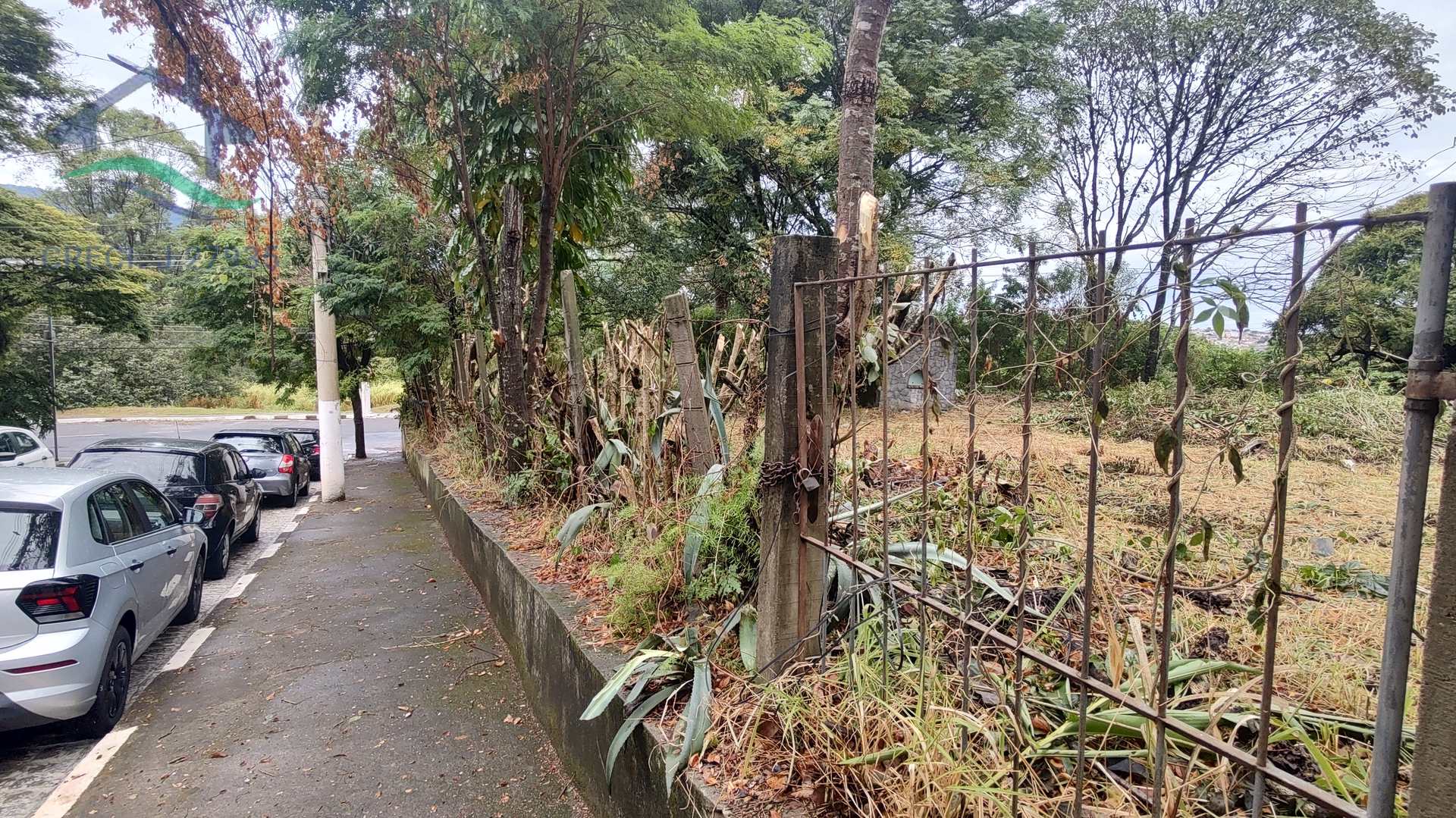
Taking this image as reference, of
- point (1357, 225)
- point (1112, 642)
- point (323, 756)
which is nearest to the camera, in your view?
point (1357, 225)

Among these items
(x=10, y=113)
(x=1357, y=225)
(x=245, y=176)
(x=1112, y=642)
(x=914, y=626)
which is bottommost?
(x=914, y=626)

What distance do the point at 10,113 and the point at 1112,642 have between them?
20.1m

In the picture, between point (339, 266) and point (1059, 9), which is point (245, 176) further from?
point (1059, 9)

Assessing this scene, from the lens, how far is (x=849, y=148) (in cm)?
564

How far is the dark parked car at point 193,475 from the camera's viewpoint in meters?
8.20

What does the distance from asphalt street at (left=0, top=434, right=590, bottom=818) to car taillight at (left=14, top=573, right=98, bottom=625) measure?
823 millimetres

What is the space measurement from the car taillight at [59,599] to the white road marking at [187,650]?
146 centimetres

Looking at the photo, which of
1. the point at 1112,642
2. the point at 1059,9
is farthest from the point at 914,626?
the point at 1059,9

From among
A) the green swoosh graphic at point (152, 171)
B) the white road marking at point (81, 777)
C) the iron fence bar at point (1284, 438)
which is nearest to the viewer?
the iron fence bar at point (1284, 438)

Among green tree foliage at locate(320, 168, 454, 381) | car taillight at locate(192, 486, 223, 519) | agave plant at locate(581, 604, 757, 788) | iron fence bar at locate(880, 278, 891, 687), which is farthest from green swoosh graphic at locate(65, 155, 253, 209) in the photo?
iron fence bar at locate(880, 278, 891, 687)

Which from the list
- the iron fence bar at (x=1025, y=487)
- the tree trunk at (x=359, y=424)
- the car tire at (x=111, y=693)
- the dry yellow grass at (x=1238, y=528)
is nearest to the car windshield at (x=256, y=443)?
the tree trunk at (x=359, y=424)

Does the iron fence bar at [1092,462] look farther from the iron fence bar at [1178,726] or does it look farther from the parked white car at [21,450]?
the parked white car at [21,450]

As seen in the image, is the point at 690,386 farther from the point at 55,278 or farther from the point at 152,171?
the point at 152,171

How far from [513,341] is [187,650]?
13.0 ft
